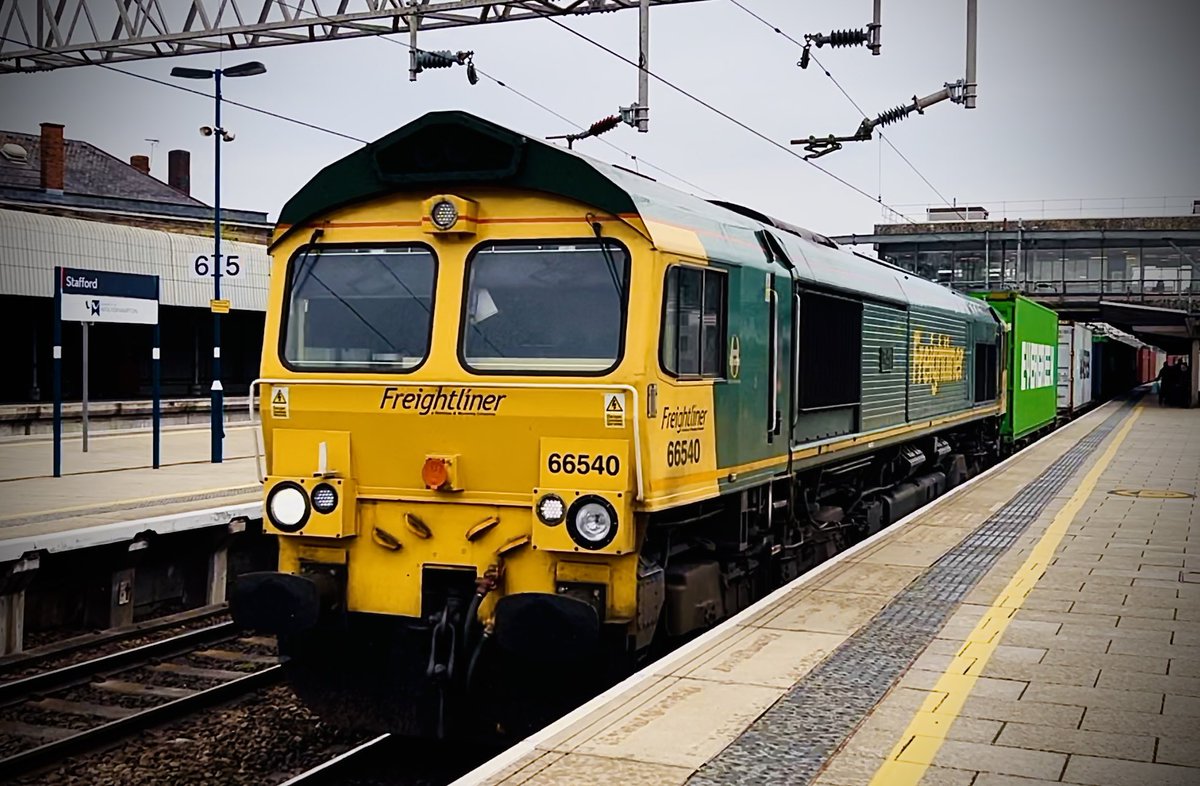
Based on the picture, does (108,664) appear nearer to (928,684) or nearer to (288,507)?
(288,507)

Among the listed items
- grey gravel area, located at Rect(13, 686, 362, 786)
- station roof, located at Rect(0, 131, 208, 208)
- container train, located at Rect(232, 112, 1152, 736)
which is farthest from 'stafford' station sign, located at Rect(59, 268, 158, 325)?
station roof, located at Rect(0, 131, 208, 208)

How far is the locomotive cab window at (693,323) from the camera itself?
7566 mm

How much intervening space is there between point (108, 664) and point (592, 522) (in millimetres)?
5590

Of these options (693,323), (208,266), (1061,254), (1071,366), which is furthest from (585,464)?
(1061,254)

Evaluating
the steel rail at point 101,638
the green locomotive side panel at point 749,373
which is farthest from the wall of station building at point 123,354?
the green locomotive side panel at point 749,373

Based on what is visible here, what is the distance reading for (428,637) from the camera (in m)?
7.56

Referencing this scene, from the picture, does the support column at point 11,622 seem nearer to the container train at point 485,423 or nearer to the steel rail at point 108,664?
the steel rail at point 108,664

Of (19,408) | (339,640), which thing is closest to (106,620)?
(339,640)

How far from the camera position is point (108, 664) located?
10555 mm

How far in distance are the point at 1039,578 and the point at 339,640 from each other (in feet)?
20.2

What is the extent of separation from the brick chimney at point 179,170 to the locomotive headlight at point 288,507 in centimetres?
4908

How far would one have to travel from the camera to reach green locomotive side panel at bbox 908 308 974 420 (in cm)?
1523

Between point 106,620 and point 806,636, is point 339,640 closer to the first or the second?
point 806,636

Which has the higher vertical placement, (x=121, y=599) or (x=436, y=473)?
(x=436, y=473)
